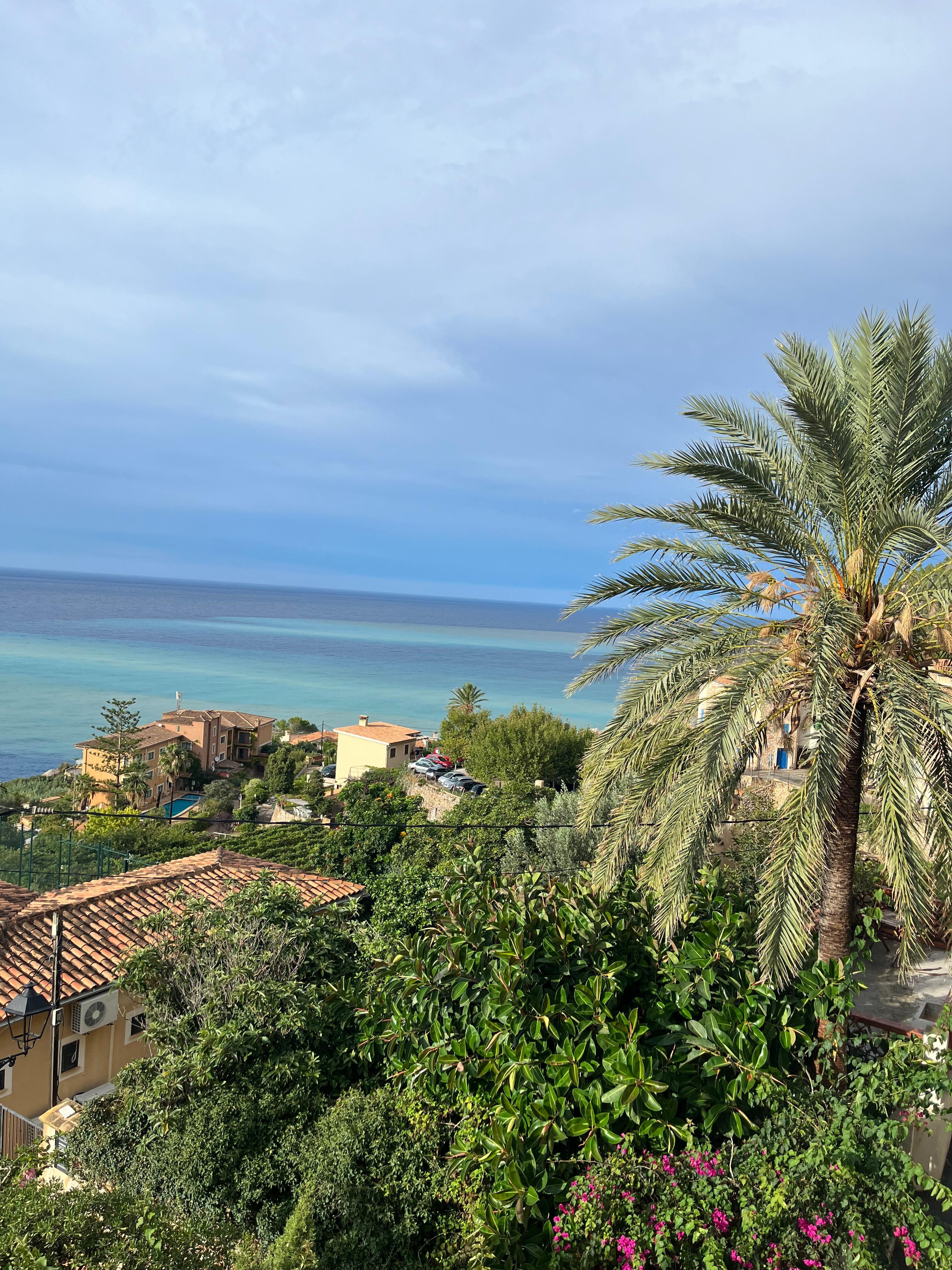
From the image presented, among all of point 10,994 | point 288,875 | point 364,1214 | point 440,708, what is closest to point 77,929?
point 10,994

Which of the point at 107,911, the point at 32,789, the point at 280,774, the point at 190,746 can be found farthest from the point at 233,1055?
the point at 190,746

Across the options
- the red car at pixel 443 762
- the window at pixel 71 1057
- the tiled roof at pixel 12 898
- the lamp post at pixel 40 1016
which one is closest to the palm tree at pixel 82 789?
the red car at pixel 443 762

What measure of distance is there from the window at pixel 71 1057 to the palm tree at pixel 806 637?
8.05 meters

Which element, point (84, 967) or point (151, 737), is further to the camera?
point (151, 737)

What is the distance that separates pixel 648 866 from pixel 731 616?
2.44m

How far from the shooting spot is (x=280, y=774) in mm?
48406

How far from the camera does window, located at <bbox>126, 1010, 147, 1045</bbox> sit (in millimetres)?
11180

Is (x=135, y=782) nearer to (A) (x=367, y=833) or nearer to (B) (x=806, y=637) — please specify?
(A) (x=367, y=833)

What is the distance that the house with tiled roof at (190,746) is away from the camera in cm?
5247

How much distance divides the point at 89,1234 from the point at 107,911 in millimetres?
9383

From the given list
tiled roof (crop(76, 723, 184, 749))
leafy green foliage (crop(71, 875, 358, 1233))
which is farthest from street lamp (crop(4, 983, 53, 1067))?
tiled roof (crop(76, 723, 184, 749))

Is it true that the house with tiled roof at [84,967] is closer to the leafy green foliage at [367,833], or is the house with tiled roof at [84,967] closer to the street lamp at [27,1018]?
the street lamp at [27,1018]

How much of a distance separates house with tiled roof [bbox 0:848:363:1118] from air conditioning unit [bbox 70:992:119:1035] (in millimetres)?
11

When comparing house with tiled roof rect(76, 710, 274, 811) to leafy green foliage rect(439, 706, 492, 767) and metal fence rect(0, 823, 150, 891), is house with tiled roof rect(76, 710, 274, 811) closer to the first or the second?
leafy green foliage rect(439, 706, 492, 767)
